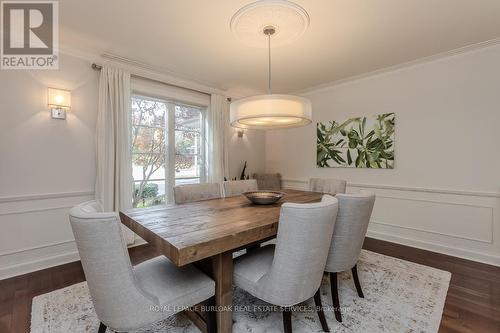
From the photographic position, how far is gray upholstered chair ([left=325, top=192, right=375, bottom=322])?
5.61 feet

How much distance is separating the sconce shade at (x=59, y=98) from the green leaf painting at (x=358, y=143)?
3733 mm

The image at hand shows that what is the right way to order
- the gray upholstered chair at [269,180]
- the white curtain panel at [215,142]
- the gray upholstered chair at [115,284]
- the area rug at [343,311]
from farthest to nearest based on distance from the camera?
the gray upholstered chair at [269,180] → the white curtain panel at [215,142] → the area rug at [343,311] → the gray upholstered chair at [115,284]

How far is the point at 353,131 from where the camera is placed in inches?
152

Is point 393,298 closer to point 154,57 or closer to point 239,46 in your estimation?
point 239,46

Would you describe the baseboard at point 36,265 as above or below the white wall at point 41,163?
below

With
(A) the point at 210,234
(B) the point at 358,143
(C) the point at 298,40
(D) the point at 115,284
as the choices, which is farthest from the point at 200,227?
(B) the point at 358,143

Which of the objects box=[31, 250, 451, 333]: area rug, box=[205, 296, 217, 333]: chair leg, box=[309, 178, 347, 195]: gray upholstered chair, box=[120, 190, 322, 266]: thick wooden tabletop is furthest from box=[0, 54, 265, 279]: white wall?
box=[309, 178, 347, 195]: gray upholstered chair

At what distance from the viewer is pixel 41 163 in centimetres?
267

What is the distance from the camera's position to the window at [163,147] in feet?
11.5

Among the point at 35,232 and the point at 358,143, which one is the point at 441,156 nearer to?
the point at 358,143

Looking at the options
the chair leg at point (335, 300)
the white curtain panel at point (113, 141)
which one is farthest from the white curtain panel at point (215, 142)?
the chair leg at point (335, 300)

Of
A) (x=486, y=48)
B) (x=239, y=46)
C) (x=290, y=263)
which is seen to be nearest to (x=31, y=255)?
(x=290, y=263)

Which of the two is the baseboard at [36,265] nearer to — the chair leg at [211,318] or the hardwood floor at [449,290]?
the hardwood floor at [449,290]

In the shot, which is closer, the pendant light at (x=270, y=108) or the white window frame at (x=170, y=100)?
the pendant light at (x=270, y=108)
